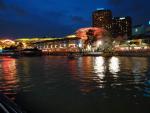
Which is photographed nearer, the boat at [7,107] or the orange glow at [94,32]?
the boat at [7,107]

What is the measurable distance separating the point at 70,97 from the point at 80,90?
7.70 ft

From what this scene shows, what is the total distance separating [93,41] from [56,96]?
150 metres

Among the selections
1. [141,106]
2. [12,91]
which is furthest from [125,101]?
[12,91]

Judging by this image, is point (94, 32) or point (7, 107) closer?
point (7, 107)

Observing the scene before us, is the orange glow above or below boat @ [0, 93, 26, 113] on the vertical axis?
above

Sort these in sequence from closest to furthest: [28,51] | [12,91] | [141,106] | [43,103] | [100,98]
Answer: [141,106] → [43,103] → [100,98] → [12,91] → [28,51]

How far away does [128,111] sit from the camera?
34.3ft

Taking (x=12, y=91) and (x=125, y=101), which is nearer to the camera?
(x=125, y=101)

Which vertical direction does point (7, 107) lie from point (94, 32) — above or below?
below

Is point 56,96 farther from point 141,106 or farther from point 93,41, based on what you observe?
point 93,41

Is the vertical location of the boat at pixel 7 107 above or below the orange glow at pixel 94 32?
below

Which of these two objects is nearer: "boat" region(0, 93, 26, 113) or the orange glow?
"boat" region(0, 93, 26, 113)

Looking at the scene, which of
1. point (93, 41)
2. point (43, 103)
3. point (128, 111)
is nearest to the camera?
point (128, 111)

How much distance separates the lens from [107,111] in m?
10.5
